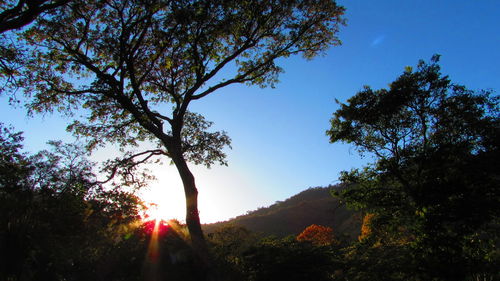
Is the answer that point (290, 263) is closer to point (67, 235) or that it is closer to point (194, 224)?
point (194, 224)

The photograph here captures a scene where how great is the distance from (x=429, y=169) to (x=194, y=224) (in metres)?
10.8

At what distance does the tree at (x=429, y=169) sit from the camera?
10.9 meters

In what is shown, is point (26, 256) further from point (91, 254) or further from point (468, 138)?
point (468, 138)

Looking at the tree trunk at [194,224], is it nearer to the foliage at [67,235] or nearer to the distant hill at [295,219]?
the foliage at [67,235]

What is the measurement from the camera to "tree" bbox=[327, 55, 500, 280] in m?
10.9

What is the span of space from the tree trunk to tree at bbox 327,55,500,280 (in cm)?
728

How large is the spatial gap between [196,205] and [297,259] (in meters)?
4.92

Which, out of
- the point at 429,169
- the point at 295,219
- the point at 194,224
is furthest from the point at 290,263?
the point at 295,219

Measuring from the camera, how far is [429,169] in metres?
13.9

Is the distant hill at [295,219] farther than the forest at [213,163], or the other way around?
the distant hill at [295,219]

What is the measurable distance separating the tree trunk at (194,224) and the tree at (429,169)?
7.28 meters

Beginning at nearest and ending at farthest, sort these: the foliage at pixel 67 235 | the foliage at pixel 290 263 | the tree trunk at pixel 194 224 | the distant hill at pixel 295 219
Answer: the foliage at pixel 67 235 < the tree trunk at pixel 194 224 < the foliage at pixel 290 263 < the distant hill at pixel 295 219

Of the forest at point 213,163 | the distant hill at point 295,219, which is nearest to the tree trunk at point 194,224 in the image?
the forest at point 213,163

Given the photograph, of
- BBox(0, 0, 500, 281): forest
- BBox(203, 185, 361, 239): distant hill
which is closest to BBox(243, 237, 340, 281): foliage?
BBox(0, 0, 500, 281): forest
